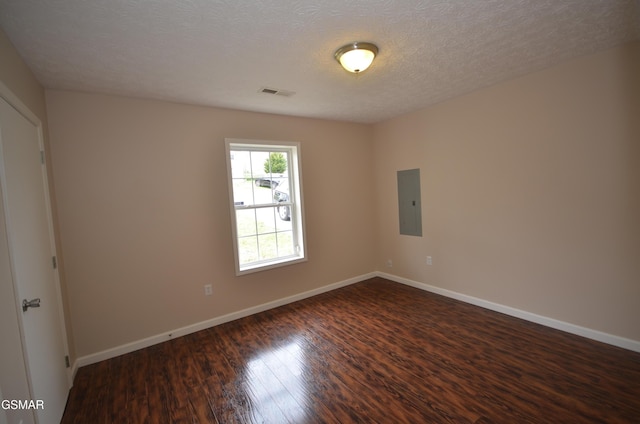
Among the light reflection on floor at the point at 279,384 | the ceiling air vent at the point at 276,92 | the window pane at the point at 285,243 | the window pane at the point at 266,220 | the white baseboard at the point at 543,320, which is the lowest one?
the light reflection on floor at the point at 279,384

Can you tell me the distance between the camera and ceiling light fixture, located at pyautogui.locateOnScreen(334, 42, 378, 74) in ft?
6.39

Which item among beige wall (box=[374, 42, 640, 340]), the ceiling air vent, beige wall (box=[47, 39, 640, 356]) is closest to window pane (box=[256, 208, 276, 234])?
beige wall (box=[47, 39, 640, 356])

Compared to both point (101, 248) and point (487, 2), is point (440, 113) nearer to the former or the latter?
point (487, 2)

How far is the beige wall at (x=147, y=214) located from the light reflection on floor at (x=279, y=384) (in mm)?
1043

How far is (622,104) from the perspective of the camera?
7.34 ft

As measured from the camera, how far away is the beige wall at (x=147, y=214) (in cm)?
251

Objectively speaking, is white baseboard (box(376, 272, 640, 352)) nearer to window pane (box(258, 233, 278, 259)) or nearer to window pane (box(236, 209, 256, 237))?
window pane (box(258, 233, 278, 259))

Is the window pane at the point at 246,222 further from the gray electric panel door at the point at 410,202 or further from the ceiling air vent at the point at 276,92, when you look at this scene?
the gray electric panel door at the point at 410,202

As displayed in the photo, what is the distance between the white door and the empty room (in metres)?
0.02

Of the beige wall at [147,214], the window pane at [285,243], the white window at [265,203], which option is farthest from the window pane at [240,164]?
the window pane at [285,243]

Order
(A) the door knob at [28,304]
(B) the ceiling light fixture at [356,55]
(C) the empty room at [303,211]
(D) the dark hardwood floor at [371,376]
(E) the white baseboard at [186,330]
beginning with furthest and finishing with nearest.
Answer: (E) the white baseboard at [186,330], (B) the ceiling light fixture at [356,55], (D) the dark hardwood floor at [371,376], (C) the empty room at [303,211], (A) the door knob at [28,304]

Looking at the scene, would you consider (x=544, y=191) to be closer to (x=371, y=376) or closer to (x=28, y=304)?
(x=371, y=376)

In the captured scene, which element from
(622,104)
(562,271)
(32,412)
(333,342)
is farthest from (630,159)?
(32,412)

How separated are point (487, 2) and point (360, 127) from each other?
9.33 ft
